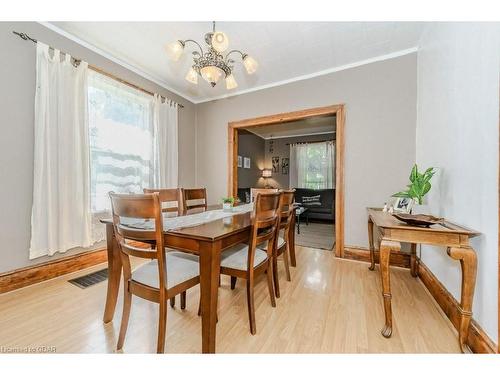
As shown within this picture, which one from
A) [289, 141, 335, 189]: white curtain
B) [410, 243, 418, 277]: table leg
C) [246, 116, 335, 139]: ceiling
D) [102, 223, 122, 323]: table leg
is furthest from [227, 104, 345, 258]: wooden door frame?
[289, 141, 335, 189]: white curtain

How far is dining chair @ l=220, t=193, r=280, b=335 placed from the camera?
1376 millimetres

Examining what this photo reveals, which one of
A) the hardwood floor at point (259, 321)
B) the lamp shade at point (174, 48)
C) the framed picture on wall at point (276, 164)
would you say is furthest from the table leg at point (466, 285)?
the framed picture on wall at point (276, 164)

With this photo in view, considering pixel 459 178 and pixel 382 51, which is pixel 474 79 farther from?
pixel 382 51

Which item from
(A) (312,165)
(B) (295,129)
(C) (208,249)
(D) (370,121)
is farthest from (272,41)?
(A) (312,165)

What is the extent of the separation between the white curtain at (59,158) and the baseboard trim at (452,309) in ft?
10.9

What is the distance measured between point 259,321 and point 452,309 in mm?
1372

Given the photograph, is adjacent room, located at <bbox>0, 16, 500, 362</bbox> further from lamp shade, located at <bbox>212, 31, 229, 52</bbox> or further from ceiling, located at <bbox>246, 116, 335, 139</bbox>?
ceiling, located at <bbox>246, 116, 335, 139</bbox>

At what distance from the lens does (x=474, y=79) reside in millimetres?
1319

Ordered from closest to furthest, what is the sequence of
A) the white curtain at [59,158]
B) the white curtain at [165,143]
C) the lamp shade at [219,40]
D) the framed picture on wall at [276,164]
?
1. the lamp shade at [219,40]
2. the white curtain at [59,158]
3. the white curtain at [165,143]
4. the framed picture on wall at [276,164]

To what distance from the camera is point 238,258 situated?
1.54 m

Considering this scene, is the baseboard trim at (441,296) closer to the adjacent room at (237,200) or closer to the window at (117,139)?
the adjacent room at (237,200)

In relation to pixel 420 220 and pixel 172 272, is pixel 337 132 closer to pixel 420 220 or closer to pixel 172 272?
pixel 420 220

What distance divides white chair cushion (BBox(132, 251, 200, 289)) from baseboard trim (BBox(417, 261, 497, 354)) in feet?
5.38

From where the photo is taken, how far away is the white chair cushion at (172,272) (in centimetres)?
120
